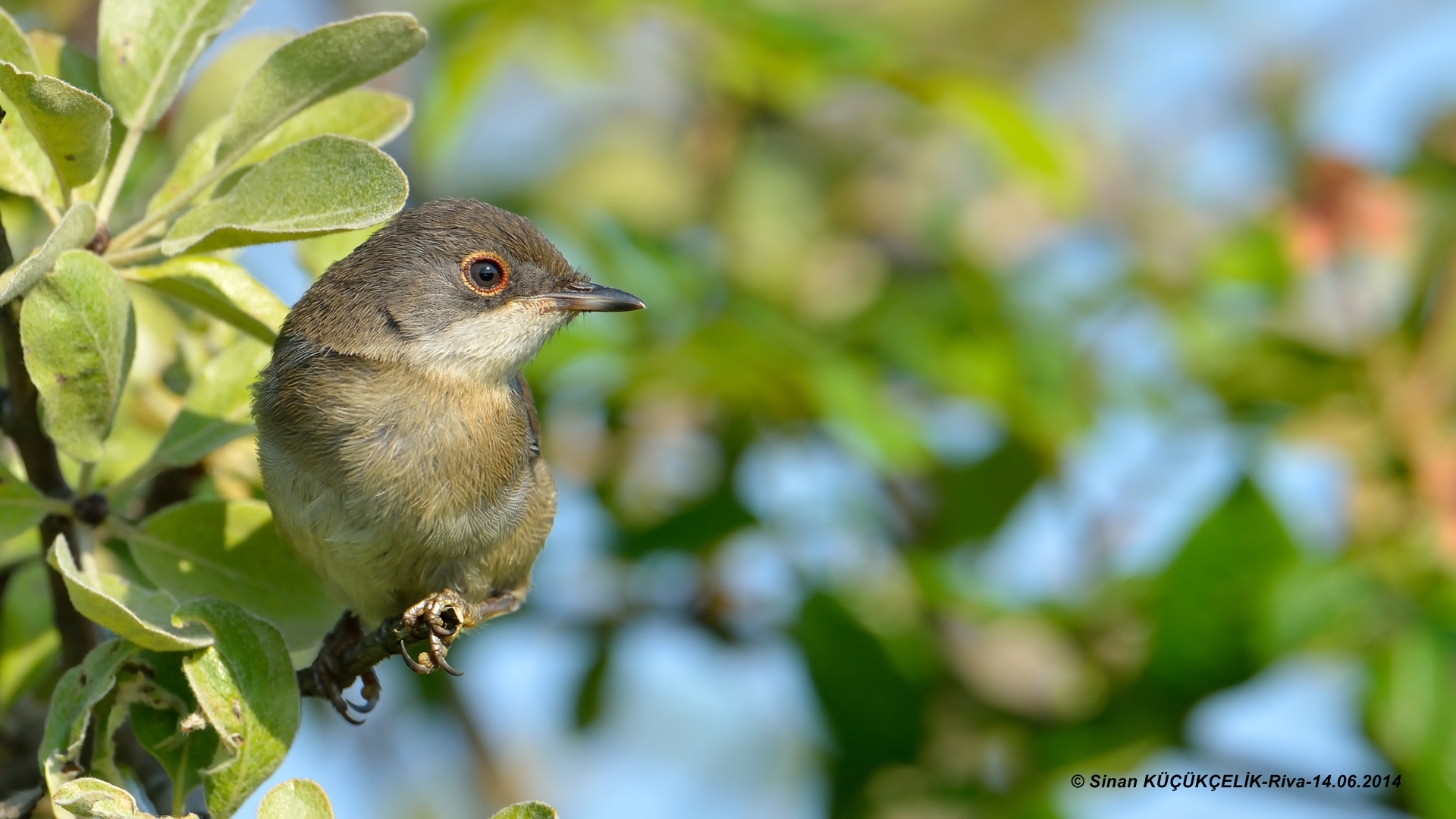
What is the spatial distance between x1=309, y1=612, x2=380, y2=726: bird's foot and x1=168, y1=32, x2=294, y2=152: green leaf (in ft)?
3.48

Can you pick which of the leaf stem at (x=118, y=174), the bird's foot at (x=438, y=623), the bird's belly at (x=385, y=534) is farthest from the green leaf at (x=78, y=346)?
the bird's foot at (x=438, y=623)

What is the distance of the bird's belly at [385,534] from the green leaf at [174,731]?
331 millimetres

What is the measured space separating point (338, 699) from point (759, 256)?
2.53 metres

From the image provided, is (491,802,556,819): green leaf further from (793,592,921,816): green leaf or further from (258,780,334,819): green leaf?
(793,592,921,816): green leaf

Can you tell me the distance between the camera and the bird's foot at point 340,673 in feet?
9.62

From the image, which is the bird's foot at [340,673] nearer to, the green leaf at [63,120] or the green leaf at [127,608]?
the green leaf at [127,608]

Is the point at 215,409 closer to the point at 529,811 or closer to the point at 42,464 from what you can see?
the point at 42,464

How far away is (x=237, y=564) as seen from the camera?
104 inches

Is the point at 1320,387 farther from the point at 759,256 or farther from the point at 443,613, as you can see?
the point at 443,613

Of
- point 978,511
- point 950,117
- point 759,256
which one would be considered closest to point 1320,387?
point 978,511

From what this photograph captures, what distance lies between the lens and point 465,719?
4.93 meters

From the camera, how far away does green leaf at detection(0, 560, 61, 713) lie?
116 inches

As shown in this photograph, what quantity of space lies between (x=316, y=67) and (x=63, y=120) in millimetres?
394

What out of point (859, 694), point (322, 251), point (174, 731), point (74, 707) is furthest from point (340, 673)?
point (859, 694)
